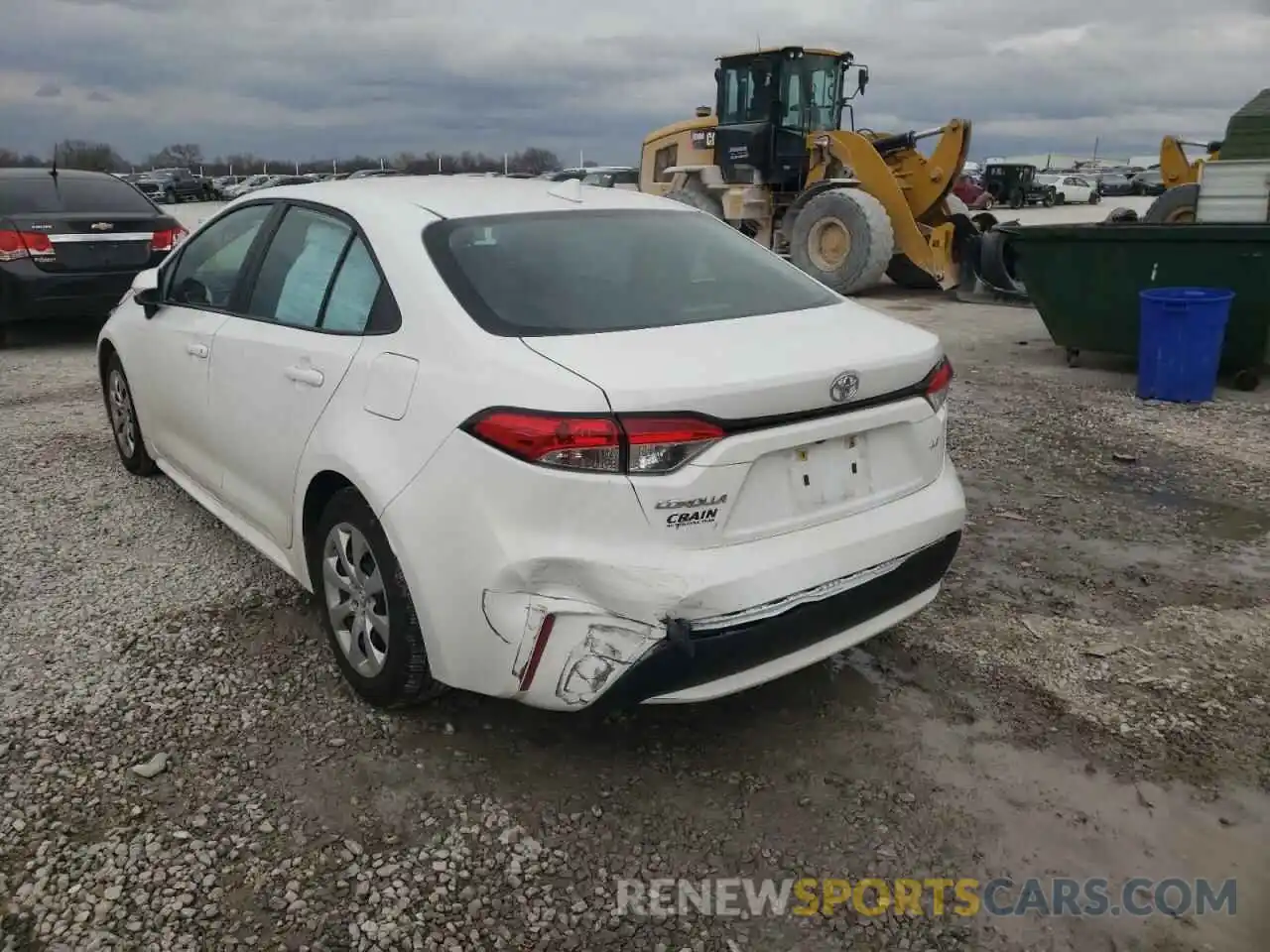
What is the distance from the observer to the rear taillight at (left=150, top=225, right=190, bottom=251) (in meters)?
8.85

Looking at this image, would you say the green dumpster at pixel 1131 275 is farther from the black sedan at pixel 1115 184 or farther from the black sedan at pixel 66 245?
the black sedan at pixel 1115 184

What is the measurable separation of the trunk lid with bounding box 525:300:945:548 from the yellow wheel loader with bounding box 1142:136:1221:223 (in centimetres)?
1084

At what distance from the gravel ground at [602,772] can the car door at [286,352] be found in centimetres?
58

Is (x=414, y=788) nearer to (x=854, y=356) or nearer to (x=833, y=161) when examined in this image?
(x=854, y=356)

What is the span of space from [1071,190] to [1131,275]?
3928cm

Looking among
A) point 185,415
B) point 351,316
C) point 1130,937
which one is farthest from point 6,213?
point 1130,937

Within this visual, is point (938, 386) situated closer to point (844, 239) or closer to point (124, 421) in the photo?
point (124, 421)

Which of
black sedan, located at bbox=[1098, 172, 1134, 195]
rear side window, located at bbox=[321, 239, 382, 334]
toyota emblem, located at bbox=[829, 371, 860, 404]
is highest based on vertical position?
rear side window, located at bbox=[321, 239, 382, 334]

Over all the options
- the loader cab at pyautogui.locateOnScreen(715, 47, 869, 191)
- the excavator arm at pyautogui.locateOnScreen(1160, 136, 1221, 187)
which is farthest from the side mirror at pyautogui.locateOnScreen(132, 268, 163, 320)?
the excavator arm at pyautogui.locateOnScreen(1160, 136, 1221, 187)

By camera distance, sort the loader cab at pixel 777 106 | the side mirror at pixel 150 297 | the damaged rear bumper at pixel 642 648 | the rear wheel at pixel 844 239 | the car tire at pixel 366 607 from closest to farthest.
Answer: the damaged rear bumper at pixel 642 648 → the car tire at pixel 366 607 → the side mirror at pixel 150 297 → the rear wheel at pixel 844 239 → the loader cab at pixel 777 106

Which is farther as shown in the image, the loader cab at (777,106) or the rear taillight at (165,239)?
Answer: the loader cab at (777,106)

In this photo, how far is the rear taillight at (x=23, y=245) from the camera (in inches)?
325

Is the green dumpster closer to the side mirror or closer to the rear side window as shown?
the rear side window

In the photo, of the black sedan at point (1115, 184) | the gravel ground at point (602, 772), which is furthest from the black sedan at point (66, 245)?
the black sedan at point (1115, 184)
